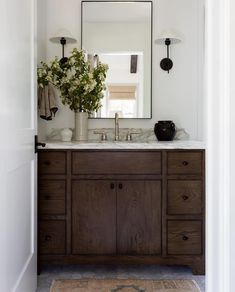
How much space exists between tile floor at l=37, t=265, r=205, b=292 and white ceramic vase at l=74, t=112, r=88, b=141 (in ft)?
3.38

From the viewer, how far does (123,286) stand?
7.26 feet

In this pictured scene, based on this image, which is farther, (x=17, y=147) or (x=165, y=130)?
(x=165, y=130)

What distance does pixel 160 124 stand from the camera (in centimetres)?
276

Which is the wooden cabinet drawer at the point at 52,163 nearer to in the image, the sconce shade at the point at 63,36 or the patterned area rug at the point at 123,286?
the patterned area rug at the point at 123,286

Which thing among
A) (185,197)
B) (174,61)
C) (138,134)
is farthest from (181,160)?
(174,61)

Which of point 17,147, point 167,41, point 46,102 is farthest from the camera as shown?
point 167,41

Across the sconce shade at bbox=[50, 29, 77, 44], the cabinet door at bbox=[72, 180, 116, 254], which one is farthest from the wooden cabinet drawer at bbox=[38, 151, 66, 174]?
the sconce shade at bbox=[50, 29, 77, 44]

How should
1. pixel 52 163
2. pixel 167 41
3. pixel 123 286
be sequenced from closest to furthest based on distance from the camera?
1. pixel 123 286
2. pixel 52 163
3. pixel 167 41

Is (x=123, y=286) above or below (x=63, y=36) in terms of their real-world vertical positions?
below

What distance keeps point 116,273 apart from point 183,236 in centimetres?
56

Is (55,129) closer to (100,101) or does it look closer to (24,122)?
(100,101)

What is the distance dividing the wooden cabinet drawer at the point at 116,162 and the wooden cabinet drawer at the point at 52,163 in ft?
0.26

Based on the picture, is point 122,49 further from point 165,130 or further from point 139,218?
point 139,218

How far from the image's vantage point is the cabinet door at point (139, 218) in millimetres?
2373
